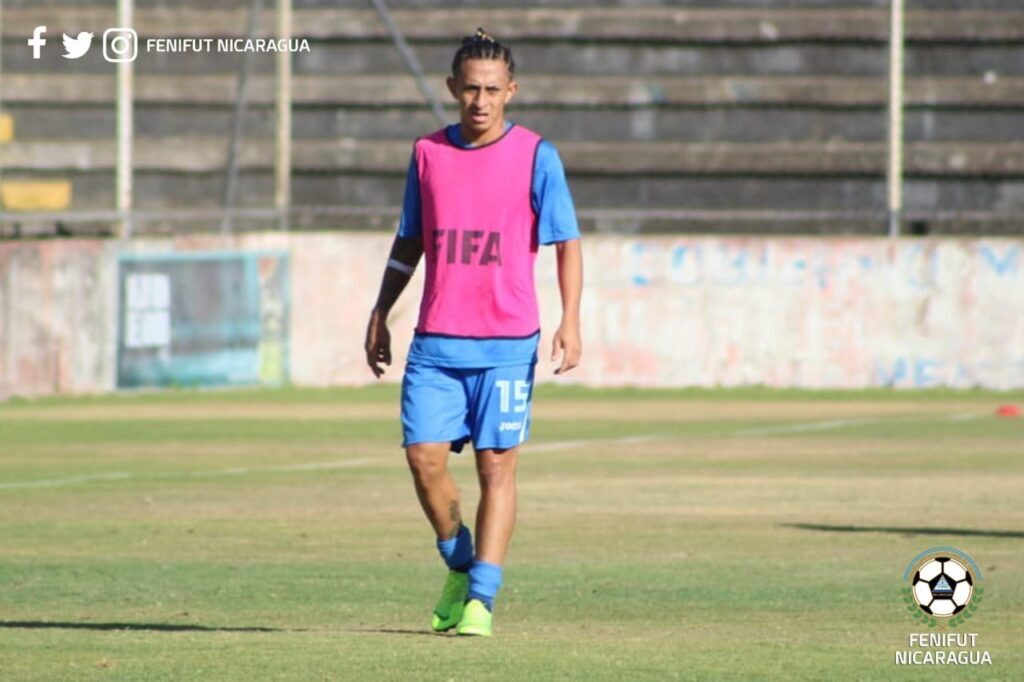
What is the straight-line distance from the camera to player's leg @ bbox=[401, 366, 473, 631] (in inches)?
319

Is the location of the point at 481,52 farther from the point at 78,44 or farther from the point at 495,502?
the point at 78,44

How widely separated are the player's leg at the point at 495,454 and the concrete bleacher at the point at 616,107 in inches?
745

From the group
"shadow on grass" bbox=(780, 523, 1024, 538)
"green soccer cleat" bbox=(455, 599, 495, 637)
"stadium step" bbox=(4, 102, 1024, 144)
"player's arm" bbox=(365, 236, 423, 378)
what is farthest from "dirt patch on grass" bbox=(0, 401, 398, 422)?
"green soccer cleat" bbox=(455, 599, 495, 637)

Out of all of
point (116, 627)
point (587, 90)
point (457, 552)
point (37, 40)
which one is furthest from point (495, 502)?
point (37, 40)

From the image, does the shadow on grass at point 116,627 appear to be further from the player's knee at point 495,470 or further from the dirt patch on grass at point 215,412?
the dirt patch on grass at point 215,412

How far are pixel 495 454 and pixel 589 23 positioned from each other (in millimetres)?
22345

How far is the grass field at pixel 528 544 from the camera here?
7.53 metres

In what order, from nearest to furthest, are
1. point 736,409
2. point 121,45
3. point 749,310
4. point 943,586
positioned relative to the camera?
point 943,586
point 736,409
point 121,45
point 749,310

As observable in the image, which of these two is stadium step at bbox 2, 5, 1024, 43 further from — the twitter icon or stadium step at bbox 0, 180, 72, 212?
stadium step at bbox 0, 180, 72, 212

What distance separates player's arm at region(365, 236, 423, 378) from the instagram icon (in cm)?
1453

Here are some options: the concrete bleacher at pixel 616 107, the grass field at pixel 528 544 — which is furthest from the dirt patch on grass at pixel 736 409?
the concrete bleacher at pixel 616 107

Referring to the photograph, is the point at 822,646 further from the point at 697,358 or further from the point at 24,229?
the point at 24,229

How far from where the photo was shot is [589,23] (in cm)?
3003

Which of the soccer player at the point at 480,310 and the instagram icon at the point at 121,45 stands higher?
the instagram icon at the point at 121,45
